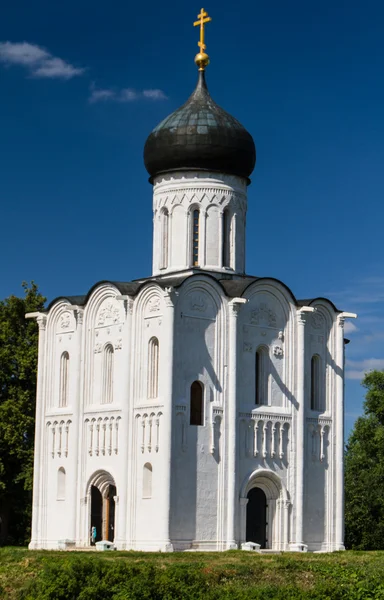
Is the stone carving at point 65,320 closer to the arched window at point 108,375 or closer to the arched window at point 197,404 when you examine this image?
the arched window at point 108,375

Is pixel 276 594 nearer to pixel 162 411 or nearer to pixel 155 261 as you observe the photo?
pixel 162 411

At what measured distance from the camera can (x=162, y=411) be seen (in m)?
31.2

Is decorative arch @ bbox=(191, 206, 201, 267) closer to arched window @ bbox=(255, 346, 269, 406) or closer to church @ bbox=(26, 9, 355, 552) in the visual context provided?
church @ bbox=(26, 9, 355, 552)

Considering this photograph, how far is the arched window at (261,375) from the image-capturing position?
109ft

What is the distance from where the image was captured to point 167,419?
3100 centimetres

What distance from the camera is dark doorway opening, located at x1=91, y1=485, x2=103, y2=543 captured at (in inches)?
1314

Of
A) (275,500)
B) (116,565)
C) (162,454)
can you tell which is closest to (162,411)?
(162,454)

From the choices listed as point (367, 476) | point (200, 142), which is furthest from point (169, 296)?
point (367, 476)

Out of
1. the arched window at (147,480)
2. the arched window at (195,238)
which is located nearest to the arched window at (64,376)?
the arched window at (147,480)

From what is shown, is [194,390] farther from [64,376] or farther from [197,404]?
[64,376]

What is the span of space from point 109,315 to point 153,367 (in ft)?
7.34

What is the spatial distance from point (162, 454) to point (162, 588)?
646 centimetres

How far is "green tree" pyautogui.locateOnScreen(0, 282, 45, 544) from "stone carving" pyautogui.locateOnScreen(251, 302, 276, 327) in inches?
364

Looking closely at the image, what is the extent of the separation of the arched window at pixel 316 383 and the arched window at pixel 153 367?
4.67 meters
